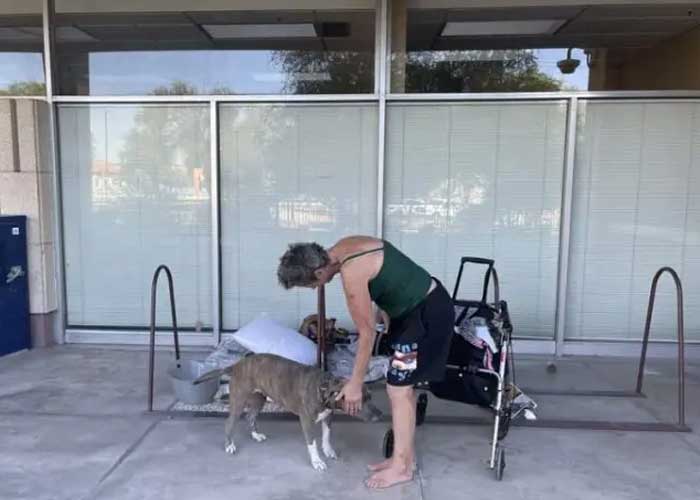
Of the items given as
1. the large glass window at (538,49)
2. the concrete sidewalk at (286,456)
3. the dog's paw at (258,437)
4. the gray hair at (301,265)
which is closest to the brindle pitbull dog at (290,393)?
the dog's paw at (258,437)

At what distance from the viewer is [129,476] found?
2746mm

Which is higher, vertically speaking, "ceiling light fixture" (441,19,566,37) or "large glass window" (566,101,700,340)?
"ceiling light fixture" (441,19,566,37)

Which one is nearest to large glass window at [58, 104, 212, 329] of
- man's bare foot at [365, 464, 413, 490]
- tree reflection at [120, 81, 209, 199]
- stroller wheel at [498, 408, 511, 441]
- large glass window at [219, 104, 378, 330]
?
tree reflection at [120, 81, 209, 199]

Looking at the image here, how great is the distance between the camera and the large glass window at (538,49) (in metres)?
4.61

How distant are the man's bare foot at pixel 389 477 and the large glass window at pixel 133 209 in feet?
8.88

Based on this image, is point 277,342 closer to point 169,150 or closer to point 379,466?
point 379,466

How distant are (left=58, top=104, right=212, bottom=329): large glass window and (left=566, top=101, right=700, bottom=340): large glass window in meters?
3.11

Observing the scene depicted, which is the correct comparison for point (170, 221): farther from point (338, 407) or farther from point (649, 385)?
point (649, 385)

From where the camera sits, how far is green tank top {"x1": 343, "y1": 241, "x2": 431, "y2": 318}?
99.7 inches

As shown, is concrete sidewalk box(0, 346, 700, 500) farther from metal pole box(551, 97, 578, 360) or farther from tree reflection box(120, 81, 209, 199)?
tree reflection box(120, 81, 209, 199)

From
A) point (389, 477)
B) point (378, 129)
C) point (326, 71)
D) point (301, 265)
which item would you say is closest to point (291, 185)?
point (378, 129)

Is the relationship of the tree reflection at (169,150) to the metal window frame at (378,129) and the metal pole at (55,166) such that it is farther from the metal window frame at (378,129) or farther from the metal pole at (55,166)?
the metal pole at (55,166)

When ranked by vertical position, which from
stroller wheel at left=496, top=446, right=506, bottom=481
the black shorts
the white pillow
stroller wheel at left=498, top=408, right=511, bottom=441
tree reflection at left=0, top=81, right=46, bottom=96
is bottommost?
stroller wheel at left=496, top=446, right=506, bottom=481

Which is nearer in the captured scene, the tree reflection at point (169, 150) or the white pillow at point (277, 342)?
the white pillow at point (277, 342)
